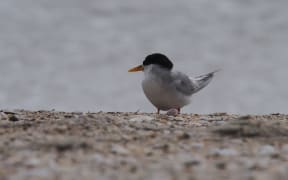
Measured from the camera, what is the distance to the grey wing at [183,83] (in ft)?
26.3

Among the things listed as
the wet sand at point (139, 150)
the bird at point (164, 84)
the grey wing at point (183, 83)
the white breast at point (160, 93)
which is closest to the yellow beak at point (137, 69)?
the bird at point (164, 84)

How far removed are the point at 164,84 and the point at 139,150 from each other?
3.48 meters

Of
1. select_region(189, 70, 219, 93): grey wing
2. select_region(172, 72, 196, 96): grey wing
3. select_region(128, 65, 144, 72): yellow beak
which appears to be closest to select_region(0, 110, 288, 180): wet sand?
select_region(172, 72, 196, 96): grey wing

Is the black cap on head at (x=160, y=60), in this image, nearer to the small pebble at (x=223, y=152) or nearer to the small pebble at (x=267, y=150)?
the small pebble at (x=267, y=150)

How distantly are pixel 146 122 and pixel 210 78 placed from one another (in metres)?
3.80

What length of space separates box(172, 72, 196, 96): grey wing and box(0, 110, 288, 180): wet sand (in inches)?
79.1

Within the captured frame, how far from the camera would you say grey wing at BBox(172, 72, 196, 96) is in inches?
315

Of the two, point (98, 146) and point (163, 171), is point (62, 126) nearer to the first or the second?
point (98, 146)

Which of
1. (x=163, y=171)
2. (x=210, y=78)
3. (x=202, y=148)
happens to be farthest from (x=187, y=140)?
(x=210, y=78)

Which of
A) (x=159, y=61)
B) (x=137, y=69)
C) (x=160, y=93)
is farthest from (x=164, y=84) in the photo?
(x=137, y=69)

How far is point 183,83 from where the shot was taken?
321 inches

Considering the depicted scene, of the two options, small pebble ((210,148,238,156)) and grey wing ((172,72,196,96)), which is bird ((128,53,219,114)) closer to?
Result: grey wing ((172,72,196,96))

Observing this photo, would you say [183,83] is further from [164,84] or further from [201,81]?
Answer: [201,81]

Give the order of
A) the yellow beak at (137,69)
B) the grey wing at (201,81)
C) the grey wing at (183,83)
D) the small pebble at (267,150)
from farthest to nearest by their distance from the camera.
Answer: the grey wing at (201,81) < the yellow beak at (137,69) < the grey wing at (183,83) < the small pebble at (267,150)
